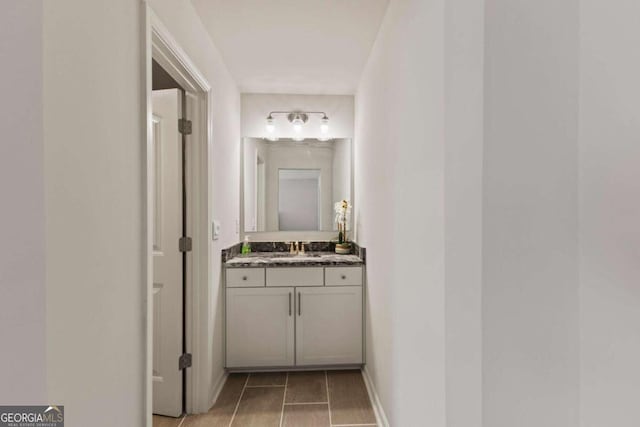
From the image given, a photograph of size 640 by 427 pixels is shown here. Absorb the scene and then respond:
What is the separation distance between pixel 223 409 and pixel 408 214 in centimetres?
184

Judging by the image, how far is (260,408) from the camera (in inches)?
87.7

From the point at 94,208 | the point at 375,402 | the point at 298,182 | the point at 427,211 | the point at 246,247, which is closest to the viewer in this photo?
the point at 94,208

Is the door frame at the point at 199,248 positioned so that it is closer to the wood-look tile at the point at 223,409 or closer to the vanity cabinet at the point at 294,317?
the wood-look tile at the point at 223,409

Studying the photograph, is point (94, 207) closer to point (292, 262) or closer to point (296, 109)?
point (292, 262)

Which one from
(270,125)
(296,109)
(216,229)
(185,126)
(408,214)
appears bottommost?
(216,229)

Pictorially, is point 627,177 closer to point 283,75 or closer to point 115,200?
point 115,200

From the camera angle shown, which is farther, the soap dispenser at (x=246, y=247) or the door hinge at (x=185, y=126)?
the soap dispenser at (x=246, y=247)

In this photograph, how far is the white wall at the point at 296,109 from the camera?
339 centimetres

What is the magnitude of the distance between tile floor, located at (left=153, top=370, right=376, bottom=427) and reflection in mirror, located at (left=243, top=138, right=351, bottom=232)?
4.61 feet

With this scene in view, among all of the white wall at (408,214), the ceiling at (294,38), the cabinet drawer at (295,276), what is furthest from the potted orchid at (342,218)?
the ceiling at (294,38)

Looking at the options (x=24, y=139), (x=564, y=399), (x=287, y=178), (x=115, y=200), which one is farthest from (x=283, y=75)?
(x=564, y=399)

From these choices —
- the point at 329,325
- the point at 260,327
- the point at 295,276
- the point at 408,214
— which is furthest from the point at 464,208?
the point at 260,327

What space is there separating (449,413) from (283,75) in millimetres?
2765
